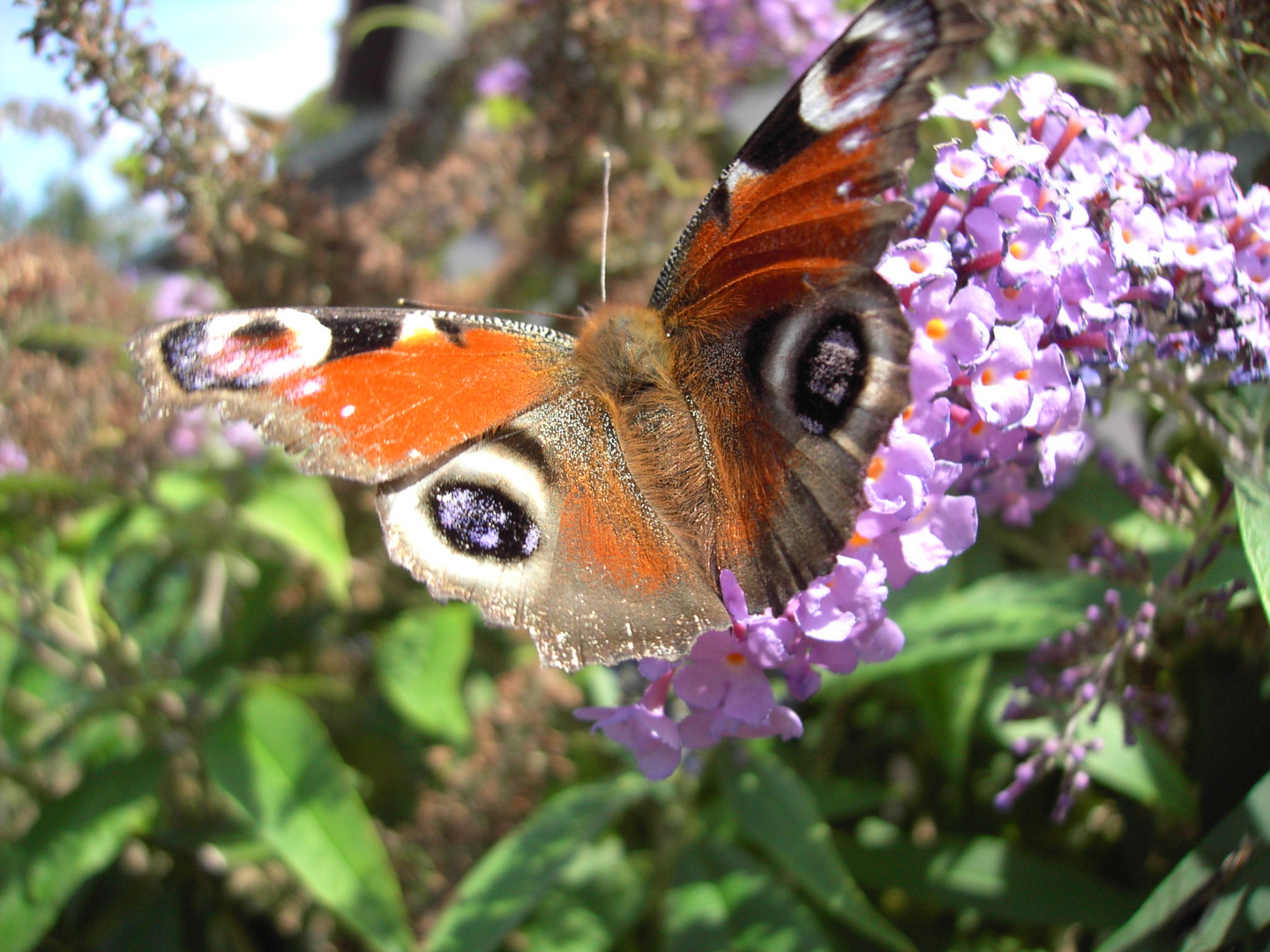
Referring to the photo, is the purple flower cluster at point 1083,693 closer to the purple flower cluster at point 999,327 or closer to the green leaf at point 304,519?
the purple flower cluster at point 999,327

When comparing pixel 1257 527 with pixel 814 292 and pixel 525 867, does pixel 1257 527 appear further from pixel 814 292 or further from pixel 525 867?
pixel 525 867

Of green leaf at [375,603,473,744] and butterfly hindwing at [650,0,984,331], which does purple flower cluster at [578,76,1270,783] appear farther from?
green leaf at [375,603,473,744]

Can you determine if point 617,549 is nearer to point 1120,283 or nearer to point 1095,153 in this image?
point 1120,283

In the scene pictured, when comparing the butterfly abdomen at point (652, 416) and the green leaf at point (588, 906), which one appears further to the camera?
the green leaf at point (588, 906)

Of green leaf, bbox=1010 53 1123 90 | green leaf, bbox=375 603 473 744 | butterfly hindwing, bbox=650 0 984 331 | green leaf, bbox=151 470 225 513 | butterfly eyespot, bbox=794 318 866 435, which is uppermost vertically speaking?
green leaf, bbox=1010 53 1123 90

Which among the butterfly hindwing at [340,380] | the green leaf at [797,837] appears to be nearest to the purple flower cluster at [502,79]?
the butterfly hindwing at [340,380]

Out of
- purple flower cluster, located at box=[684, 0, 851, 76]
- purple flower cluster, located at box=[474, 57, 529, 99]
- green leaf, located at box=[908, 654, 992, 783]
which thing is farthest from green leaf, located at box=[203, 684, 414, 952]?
purple flower cluster, located at box=[684, 0, 851, 76]

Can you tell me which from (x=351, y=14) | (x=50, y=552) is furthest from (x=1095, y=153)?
(x=351, y=14)
